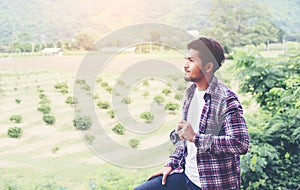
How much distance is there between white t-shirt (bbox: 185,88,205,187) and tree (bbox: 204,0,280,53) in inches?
52.2

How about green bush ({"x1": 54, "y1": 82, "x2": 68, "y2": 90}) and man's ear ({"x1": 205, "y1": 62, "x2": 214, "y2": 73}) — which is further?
green bush ({"x1": 54, "y1": 82, "x2": 68, "y2": 90})

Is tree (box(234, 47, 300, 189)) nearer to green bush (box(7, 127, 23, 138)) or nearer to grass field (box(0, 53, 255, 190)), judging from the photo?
grass field (box(0, 53, 255, 190))

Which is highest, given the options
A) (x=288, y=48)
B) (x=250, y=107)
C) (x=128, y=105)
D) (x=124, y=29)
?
(x=124, y=29)

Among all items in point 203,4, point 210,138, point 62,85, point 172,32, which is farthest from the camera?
point 203,4

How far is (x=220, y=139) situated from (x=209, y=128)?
0.07 metres

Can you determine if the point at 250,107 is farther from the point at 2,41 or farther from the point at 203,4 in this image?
the point at 2,41

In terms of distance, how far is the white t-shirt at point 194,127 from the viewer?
1267mm

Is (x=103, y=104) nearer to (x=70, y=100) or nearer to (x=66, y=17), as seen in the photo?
(x=70, y=100)

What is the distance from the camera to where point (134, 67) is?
196cm

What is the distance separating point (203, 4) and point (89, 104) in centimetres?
109

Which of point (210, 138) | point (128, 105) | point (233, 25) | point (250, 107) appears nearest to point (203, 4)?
point (233, 25)

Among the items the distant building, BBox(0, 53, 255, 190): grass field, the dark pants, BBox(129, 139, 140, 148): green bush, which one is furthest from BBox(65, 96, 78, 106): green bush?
the dark pants

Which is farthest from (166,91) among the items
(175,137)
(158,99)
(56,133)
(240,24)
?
(175,137)

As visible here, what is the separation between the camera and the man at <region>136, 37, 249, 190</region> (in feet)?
3.79
